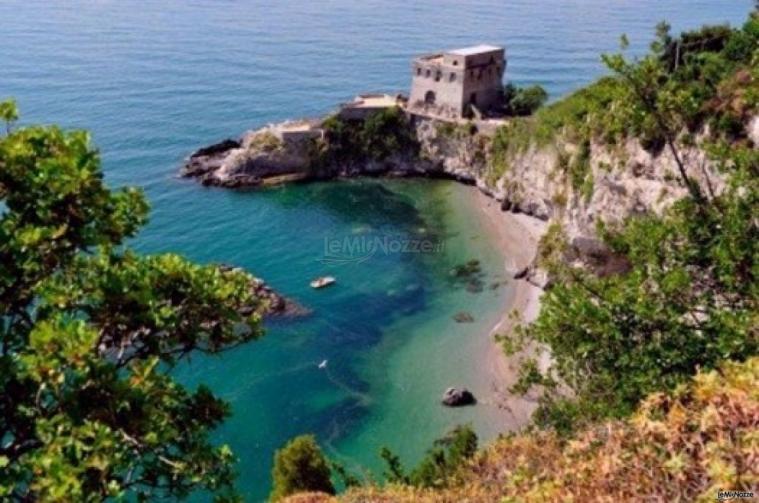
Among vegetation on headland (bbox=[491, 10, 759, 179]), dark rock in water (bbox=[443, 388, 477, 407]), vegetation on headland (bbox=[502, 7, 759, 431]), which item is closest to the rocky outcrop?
vegetation on headland (bbox=[491, 10, 759, 179])

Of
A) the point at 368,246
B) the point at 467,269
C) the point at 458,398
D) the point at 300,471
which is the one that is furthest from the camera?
the point at 368,246

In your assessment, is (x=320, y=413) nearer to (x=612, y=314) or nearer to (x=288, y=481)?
(x=288, y=481)

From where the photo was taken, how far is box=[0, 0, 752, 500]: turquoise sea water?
37938 mm

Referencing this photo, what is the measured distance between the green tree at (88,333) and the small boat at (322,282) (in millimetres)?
37376

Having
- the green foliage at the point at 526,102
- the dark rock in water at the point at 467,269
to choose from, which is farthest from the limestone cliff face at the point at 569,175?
the green foliage at the point at 526,102

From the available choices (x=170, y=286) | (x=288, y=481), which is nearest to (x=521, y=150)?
(x=288, y=481)

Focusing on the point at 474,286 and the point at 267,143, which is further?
the point at 267,143

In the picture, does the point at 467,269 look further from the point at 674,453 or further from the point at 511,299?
the point at 674,453

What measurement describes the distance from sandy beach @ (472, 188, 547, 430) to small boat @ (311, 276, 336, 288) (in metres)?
12.1

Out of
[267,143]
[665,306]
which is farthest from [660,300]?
[267,143]

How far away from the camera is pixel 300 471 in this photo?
27438 millimetres

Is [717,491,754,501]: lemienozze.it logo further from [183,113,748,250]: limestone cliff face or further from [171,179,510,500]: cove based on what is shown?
[183,113,748,250]: limestone cliff face

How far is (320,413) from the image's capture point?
36.8 metres

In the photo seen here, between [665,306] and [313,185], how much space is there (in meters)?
52.5
